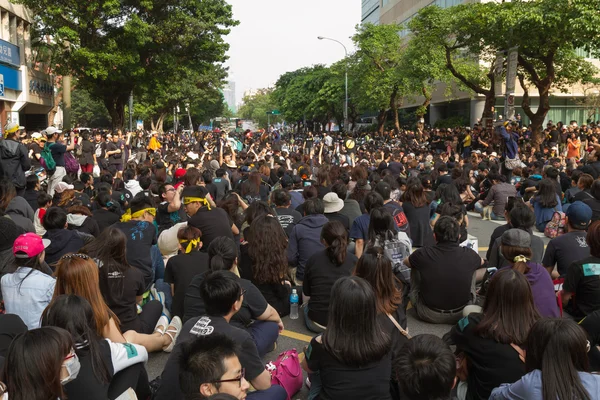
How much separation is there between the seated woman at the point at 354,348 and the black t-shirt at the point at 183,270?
239 cm

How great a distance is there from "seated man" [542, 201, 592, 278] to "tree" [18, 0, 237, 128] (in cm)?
2621

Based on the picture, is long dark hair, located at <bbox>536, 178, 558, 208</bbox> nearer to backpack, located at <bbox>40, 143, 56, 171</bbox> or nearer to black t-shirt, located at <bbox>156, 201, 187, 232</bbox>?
black t-shirt, located at <bbox>156, 201, 187, 232</bbox>

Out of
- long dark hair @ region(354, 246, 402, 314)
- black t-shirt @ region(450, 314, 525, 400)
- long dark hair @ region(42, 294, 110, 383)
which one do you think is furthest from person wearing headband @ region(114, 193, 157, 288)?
black t-shirt @ region(450, 314, 525, 400)

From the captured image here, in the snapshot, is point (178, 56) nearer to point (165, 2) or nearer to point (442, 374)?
point (165, 2)

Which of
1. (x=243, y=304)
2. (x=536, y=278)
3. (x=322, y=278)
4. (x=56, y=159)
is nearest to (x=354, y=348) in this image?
(x=243, y=304)

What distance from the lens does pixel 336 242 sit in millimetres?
5578

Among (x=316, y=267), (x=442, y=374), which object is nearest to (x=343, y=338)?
(x=442, y=374)

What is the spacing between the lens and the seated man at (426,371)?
119 inches

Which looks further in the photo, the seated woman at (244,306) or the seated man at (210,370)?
the seated woman at (244,306)

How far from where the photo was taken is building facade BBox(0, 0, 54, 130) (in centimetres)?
2728

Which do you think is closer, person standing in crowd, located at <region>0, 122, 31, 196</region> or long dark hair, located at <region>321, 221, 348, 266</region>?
long dark hair, located at <region>321, 221, 348, 266</region>

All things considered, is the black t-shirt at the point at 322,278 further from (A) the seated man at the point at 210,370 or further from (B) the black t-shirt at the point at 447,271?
(A) the seated man at the point at 210,370

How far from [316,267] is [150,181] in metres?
5.18

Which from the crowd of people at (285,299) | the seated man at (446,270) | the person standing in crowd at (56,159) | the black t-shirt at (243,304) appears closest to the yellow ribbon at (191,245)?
the crowd of people at (285,299)
